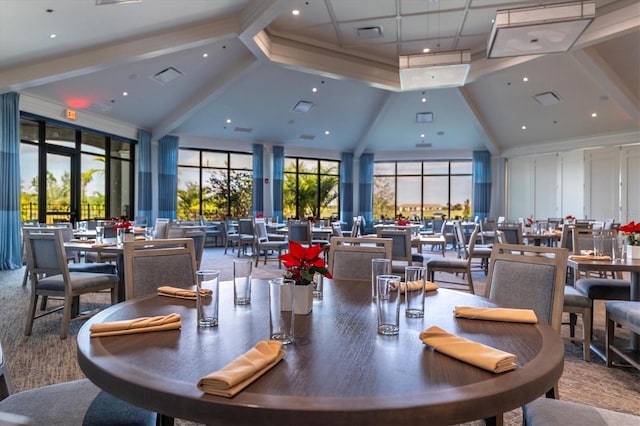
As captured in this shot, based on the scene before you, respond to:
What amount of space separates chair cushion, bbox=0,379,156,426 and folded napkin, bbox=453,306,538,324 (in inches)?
43.2

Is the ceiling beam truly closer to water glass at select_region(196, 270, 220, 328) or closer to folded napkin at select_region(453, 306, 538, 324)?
water glass at select_region(196, 270, 220, 328)

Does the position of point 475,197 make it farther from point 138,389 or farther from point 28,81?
point 138,389

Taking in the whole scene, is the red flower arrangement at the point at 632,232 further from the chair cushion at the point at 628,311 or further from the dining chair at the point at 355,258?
the dining chair at the point at 355,258

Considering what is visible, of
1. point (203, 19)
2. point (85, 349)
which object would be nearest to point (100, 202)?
point (203, 19)

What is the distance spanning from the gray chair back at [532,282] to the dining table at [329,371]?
21.3 inches

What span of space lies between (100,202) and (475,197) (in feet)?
35.8

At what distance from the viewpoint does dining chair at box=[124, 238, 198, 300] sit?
6.82 ft

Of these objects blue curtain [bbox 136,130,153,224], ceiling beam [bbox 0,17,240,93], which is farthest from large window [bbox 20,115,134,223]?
ceiling beam [bbox 0,17,240,93]

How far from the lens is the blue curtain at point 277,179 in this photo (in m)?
13.1

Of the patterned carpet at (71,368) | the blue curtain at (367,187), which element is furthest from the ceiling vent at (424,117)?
the patterned carpet at (71,368)

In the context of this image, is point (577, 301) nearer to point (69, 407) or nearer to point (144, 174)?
point (69, 407)

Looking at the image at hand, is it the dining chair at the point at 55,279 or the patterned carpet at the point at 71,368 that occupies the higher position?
the dining chair at the point at 55,279

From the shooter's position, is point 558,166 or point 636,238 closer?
point 636,238

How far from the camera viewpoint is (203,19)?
260 inches
